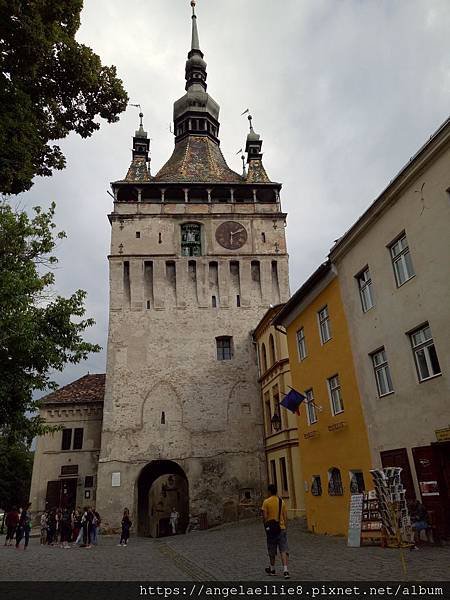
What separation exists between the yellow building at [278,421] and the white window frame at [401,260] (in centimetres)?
1169

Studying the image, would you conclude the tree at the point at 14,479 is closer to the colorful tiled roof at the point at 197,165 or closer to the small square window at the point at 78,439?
the small square window at the point at 78,439

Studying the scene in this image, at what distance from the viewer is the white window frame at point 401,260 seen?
1186cm

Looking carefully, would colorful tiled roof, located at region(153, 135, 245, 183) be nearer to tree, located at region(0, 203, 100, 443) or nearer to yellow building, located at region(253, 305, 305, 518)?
yellow building, located at region(253, 305, 305, 518)

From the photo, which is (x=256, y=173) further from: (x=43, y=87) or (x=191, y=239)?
(x=43, y=87)

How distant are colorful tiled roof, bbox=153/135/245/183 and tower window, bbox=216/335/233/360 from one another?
12092 mm

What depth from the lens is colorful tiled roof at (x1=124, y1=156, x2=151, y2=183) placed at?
1334 inches

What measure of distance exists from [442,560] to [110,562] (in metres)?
8.63

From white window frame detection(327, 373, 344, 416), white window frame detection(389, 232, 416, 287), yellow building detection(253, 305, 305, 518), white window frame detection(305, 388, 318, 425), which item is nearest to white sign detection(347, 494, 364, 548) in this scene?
white window frame detection(327, 373, 344, 416)

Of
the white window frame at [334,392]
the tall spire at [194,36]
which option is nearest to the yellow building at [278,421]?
the white window frame at [334,392]

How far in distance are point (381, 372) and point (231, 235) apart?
2042 centimetres

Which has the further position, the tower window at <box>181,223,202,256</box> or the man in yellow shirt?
the tower window at <box>181,223,202,256</box>

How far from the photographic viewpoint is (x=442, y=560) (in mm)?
8578

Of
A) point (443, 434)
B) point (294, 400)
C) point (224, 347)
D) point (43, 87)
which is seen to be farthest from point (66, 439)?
point (43, 87)

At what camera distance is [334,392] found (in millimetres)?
15570
